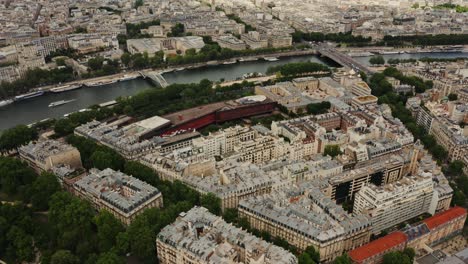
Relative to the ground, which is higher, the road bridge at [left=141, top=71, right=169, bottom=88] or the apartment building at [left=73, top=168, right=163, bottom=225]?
the apartment building at [left=73, top=168, right=163, bottom=225]

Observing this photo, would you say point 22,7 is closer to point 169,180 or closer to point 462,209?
point 169,180

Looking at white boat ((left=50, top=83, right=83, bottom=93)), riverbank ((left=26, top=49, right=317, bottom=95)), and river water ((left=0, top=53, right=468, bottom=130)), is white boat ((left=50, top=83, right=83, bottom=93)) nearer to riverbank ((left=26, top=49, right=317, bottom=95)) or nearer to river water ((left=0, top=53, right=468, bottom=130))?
river water ((left=0, top=53, right=468, bottom=130))

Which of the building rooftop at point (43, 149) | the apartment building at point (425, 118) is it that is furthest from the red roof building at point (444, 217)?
the building rooftop at point (43, 149)

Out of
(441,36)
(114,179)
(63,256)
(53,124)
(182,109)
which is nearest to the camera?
(63,256)

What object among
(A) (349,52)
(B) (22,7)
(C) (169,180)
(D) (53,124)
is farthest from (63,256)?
(B) (22,7)

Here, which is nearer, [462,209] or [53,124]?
[462,209]

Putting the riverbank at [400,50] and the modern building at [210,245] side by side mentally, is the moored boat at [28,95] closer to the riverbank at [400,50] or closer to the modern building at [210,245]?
the modern building at [210,245]

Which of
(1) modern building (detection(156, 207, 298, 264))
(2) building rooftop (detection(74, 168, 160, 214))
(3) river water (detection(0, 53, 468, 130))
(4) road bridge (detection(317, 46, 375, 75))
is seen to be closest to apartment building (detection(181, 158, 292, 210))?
(2) building rooftop (detection(74, 168, 160, 214))
